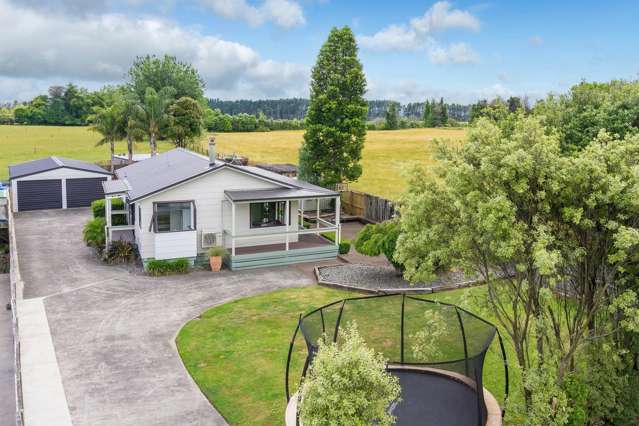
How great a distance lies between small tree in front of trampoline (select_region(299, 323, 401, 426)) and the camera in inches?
282

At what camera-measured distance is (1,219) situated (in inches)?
1057

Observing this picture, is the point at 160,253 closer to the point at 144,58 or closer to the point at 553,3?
the point at 553,3

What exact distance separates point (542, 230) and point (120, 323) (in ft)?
38.7

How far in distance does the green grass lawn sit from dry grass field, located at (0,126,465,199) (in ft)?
88.7

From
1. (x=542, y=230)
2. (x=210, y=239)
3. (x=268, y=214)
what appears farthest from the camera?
(x=268, y=214)

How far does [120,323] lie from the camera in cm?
1502

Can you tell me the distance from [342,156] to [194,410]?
74.3 feet

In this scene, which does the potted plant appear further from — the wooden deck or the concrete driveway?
the wooden deck

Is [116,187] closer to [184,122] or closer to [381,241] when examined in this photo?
[381,241]

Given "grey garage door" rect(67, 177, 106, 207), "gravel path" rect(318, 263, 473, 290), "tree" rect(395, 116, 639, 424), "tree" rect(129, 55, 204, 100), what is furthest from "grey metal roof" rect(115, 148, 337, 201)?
"tree" rect(129, 55, 204, 100)

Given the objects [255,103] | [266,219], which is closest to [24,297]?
[266,219]

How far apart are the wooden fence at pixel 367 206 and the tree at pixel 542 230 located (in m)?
17.4

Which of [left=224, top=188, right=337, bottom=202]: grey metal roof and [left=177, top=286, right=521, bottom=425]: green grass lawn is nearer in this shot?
[left=177, top=286, right=521, bottom=425]: green grass lawn

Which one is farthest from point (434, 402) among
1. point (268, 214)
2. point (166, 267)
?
point (268, 214)
